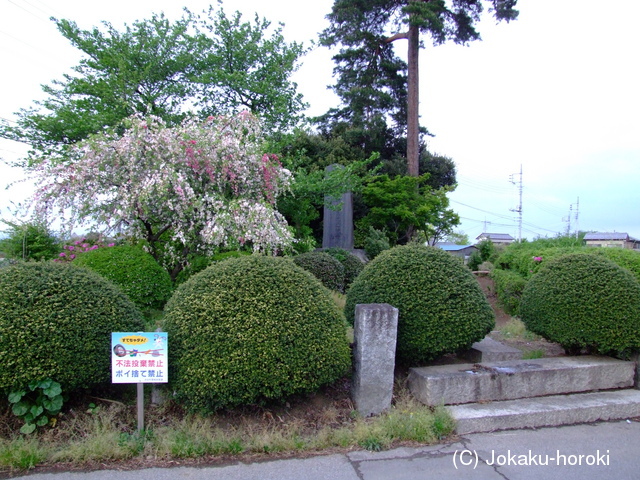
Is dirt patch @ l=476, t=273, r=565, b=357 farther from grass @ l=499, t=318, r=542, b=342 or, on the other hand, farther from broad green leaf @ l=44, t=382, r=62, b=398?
broad green leaf @ l=44, t=382, r=62, b=398

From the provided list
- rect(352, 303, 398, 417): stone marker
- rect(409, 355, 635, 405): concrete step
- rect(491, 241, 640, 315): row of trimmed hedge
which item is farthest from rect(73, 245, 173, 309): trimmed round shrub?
rect(491, 241, 640, 315): row of trimmed hedge

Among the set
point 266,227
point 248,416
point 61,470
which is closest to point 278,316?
point 248,416

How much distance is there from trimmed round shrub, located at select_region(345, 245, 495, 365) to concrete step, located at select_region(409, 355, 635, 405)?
0.93 feet

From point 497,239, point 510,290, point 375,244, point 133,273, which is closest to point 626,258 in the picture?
point 510,290

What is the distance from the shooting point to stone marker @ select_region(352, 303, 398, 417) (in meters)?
4.08

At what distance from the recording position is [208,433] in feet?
11.8

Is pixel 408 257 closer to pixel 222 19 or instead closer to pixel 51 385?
pixel 51 385

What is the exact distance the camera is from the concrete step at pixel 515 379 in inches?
166

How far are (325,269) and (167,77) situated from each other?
927cm

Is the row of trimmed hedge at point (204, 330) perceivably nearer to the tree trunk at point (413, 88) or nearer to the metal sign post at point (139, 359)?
the metal sign post at point (139, 359)

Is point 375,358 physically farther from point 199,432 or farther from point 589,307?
point 589,307

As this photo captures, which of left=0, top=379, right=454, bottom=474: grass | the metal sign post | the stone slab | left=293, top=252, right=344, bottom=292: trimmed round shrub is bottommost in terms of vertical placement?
left=0, top=379, right=454, bottom=474: grass

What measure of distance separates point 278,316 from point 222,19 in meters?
13.4

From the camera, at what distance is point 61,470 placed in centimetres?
324
